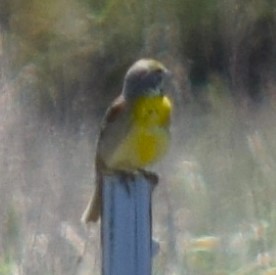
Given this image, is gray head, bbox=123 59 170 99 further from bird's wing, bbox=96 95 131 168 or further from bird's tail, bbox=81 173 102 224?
bird's tail, bbox=81 173 102 224

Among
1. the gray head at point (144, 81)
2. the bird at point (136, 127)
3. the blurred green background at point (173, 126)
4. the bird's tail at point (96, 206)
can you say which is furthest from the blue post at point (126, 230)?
the blurred green background at point (173, 126)

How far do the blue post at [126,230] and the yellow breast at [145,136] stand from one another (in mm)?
713

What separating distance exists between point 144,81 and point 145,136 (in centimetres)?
16

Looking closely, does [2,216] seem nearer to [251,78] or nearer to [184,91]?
[184,91]

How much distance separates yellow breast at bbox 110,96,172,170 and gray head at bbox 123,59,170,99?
37 mm

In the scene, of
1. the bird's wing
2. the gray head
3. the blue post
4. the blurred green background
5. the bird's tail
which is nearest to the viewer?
the blue post

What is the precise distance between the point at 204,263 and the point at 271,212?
546 mm

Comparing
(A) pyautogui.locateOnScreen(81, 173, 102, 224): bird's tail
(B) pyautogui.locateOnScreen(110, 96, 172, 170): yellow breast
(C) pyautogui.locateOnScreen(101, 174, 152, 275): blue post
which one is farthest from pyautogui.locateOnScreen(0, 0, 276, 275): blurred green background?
(C) pyautogui.locateOnScreen(101, 174, 152, 275): blue post

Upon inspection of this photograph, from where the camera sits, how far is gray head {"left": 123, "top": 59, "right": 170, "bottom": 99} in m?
3.55

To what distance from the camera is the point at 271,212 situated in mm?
5078

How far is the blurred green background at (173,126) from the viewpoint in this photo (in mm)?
4789

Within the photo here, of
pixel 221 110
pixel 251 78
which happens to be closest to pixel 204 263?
pixel 221 110

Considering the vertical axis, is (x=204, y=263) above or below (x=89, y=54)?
above

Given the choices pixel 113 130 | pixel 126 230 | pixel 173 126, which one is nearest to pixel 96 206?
pixel 126 230
